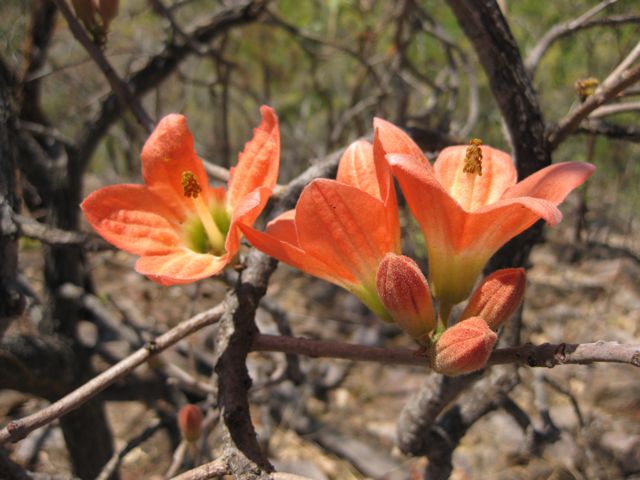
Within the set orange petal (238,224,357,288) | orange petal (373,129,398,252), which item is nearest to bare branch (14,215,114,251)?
orange petal (238,224,357,288)

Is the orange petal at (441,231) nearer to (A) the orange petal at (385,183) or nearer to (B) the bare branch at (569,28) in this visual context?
(A) the orange petal at (385,183)

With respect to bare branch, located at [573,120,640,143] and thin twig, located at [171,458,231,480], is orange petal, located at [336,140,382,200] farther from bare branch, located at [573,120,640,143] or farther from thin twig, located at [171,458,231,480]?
bare branch, located at [573,120,640,143]

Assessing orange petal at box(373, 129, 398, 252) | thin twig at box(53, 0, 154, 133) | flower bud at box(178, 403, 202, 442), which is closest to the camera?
orange petal at box(373, 129, 398, 252)

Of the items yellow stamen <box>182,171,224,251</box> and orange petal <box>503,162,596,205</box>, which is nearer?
orange petal <box>503,162,596,205</box>

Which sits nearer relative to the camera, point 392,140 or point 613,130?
point 392,140

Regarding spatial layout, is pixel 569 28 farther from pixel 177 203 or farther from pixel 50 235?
pixel 50 235

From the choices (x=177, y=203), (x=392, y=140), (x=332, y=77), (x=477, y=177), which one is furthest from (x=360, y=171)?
(x=332, y=77)

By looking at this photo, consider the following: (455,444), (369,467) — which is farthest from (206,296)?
(455,444)

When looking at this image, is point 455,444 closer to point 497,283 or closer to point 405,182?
point 497,283
